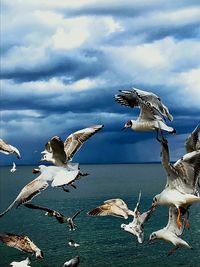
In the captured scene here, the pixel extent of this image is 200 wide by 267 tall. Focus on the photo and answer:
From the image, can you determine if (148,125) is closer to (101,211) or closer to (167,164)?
(167,164)

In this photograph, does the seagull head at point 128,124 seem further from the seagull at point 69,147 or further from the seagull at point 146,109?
the seagull at point 69,147

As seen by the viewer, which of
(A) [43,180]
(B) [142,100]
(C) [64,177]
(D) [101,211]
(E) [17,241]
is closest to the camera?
(C) [64,177]

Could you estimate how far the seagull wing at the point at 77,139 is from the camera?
20047 millimetres

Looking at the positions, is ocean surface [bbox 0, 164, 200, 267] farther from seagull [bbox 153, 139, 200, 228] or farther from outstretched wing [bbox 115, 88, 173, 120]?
outstretched wing [bbox 115, 88, 173, 120]

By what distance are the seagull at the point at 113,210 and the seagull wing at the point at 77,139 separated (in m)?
1.94

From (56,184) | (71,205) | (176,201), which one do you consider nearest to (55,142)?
(56,184)

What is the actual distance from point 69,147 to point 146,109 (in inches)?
163

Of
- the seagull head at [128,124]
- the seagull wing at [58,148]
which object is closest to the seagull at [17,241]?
the seagull wing at [58,148]

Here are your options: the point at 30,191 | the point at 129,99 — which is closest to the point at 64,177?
the point at 30,191

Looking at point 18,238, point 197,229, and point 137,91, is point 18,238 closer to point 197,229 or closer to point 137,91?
point 137,91

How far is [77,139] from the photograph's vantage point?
20219 mm

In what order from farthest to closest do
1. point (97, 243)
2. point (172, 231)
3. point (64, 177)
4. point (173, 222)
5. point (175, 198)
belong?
point (97, 243) < point (172, 231) < point (173, 222) < point (175, 198) < point (64, 177)

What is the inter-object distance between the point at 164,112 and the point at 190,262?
42415 mm

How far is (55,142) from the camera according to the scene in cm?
1691
